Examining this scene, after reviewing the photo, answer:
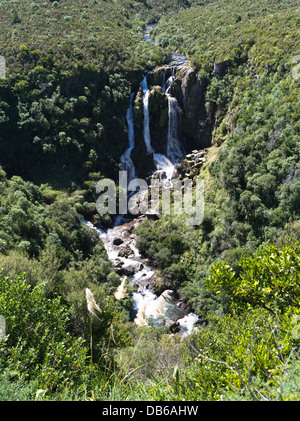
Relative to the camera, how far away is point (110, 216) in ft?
122

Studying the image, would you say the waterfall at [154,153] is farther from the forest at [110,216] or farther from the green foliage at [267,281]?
the green foliage at [267,281]

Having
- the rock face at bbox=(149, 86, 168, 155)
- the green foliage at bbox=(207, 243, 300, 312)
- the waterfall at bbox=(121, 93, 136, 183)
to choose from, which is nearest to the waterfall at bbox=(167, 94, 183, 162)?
the rock face at bbox=(149, 86, 168, 155)

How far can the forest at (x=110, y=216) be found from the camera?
738 centimetres

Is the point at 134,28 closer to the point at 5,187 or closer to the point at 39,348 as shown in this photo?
the point at 5,187

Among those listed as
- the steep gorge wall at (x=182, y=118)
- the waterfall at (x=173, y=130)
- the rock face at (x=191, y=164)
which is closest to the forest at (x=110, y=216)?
the rock face at (x=191, y=164)

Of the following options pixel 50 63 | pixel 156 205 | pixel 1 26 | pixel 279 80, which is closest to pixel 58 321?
pixel 156 205

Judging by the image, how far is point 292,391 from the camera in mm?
4125

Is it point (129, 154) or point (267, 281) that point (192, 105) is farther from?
point (267, 281)

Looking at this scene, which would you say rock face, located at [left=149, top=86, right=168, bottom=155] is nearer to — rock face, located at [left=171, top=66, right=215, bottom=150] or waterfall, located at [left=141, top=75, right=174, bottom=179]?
waterfall, located at [left=141, top=75, right=174, bottom=179]

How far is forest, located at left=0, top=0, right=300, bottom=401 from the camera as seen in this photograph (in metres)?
7.38

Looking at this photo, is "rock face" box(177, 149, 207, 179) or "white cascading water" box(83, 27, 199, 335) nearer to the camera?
"white cascading water" box(83, 27, 199, 335)

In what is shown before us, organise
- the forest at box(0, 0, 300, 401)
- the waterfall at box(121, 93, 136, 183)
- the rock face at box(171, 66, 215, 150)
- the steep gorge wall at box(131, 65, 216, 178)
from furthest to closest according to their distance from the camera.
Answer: the rock face at box(171, 66, 215, 150)
the steep gorge wall at box(131, 65, 216, 178)
the waterfall at box(121, 93, 136, 183)
the forest at box(0, 0, 300, 401)

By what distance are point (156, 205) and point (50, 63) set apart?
27.4 metres

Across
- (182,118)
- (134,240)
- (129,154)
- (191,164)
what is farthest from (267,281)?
(182,118)
